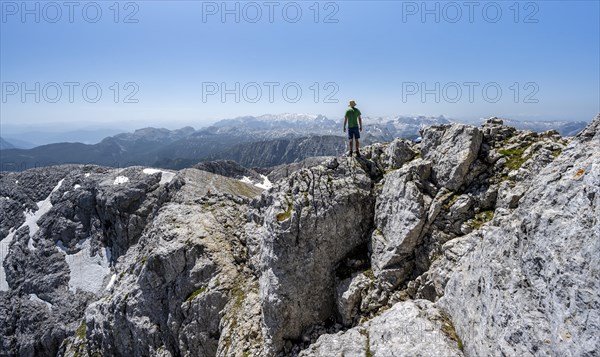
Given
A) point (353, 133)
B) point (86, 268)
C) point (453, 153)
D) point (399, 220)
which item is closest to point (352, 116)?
point (353, 133)

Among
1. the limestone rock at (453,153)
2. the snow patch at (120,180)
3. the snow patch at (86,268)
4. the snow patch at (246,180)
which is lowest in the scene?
the snow patch at (86,268)

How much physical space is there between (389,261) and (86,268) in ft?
244

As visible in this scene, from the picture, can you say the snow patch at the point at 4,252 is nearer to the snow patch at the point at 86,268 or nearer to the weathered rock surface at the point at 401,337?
the snow patch at the point at 86,268

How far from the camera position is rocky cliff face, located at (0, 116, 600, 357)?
1214cm

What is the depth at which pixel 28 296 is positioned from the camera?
68.1 m

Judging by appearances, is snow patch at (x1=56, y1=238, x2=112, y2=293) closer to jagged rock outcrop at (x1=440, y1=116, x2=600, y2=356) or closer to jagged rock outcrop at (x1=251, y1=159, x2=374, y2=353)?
jagged rock outcrop at (x1=251, y1=159, x2=374, y2=353)

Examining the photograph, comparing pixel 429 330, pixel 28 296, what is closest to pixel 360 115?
pixel 429 330

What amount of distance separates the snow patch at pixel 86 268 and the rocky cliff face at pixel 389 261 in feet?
53.5

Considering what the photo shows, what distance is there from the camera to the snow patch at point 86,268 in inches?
2662

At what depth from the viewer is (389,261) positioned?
893 inches

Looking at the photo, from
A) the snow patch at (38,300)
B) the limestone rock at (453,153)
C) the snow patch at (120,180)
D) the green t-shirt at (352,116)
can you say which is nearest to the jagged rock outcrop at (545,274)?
the limestone rock at (453,153)

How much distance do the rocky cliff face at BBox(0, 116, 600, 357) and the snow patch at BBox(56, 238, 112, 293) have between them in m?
16.3

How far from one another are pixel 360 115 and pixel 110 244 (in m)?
69.0

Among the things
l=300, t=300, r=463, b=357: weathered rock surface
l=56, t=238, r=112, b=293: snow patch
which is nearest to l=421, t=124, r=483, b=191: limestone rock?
l=300, t=300, r=463, b=357: weathered rock surface
